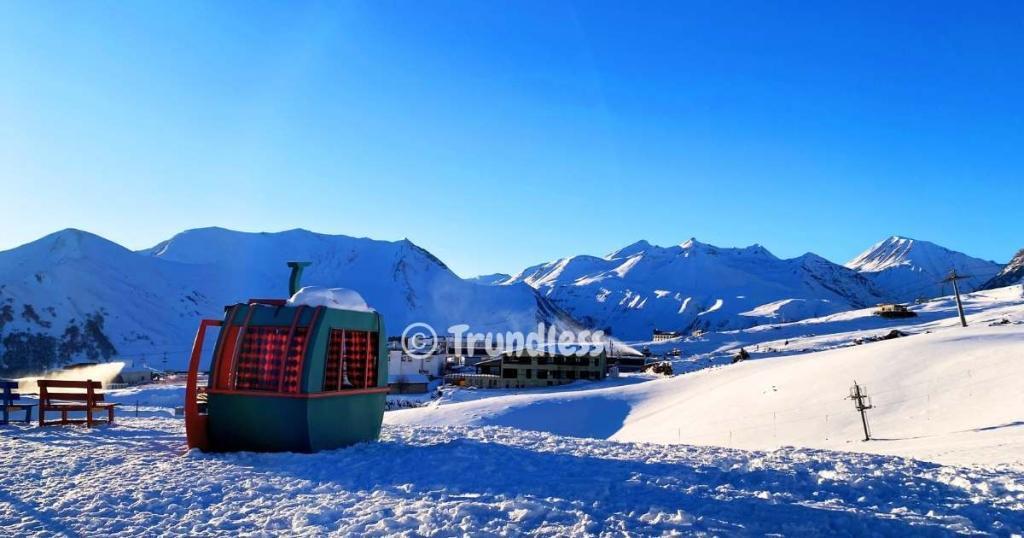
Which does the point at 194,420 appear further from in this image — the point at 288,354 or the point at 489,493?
the point at 489,493

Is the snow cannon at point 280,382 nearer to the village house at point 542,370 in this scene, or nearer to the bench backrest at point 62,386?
the bench backrest at point 62,386

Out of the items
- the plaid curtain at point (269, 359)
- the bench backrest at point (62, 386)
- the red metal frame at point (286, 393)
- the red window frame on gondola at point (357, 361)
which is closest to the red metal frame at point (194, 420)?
the red metal frame at point (286, 393)

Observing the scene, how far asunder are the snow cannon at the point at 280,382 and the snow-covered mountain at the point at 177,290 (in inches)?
3915

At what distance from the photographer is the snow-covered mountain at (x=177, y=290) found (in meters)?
102

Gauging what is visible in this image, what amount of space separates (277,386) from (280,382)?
145 mm

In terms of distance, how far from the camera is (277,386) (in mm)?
12836

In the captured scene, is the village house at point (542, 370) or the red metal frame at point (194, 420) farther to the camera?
the village house at point (542, 370)

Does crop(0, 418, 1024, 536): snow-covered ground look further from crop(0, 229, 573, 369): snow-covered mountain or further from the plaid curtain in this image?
crop(0, 229, 573, 369): snow-covered mountain

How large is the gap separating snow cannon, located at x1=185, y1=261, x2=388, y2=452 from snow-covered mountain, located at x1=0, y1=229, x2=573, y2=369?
99433 mm

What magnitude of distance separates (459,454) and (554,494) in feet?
12.2

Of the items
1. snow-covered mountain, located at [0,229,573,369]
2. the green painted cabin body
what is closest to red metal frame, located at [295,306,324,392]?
the green painted cabin body

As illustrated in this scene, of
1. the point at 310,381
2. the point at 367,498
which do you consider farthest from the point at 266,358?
the point at 367,498

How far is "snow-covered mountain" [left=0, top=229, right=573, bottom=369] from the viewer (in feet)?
336

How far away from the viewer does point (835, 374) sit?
36.5 meters
